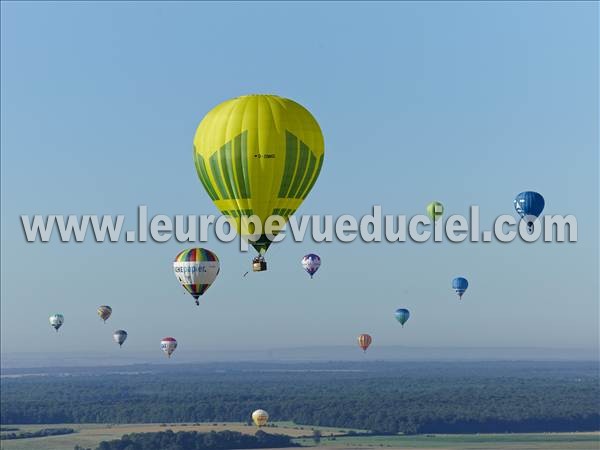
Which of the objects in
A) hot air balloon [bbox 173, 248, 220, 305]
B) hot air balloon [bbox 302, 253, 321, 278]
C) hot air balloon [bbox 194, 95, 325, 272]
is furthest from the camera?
hot air balloon [bbox 302, 253, 321, 278]

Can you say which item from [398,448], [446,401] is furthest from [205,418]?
Result: [398,448]

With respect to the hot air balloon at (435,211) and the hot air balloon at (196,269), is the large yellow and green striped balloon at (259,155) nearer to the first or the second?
the hot air balloon at (196,269)

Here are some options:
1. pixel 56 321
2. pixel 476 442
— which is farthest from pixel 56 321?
pixel 476 442

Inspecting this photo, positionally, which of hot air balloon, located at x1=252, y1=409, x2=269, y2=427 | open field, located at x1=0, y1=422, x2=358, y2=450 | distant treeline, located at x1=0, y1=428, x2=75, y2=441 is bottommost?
distant treeline, located at x1=0, y1=428, x2=75, y2=441

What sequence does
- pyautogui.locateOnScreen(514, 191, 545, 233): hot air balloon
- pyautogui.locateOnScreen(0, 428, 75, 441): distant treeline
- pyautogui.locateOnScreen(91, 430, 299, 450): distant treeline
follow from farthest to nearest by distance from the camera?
pyautogui.locateOnScreen(0, 428, 75, 441): distant treeline
pyautogui.locateOnScreen(91, 430, 299, 450): distant treeline
pyautogui.locateOnScreen(514, 191, 545, 233): hot air balloon

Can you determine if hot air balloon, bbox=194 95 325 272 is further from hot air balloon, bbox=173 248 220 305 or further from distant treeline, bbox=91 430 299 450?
distant treeline, bbox=91 430 299 450

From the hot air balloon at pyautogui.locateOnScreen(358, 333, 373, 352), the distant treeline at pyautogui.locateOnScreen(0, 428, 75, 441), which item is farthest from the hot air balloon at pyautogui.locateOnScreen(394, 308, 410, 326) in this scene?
the distant treeline at pyautogui.locateOnScreen(0, 428, 75, 441)

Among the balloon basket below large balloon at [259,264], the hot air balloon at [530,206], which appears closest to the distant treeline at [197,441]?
the hot air balloon at [530,206]
